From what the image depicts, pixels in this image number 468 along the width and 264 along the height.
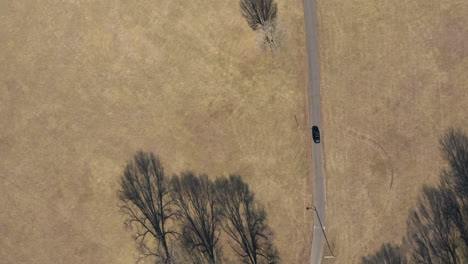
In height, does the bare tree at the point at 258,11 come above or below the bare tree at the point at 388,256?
above

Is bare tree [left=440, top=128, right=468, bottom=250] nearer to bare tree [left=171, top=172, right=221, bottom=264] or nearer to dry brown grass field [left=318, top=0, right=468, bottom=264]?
dry brown grass field [left=318, top=0, right=468, bottom=264]

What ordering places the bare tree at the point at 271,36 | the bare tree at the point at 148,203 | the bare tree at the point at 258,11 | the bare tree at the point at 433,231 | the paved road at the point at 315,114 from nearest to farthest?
the bare tree at the point at 433,231 < the paved road at the point at 315,114 < the bare tree at the point at 148,203 < the bare tree at the point at 271,36 < the bare tree at the point at 258,11

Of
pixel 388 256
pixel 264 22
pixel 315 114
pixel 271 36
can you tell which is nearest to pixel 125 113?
pixel 271 36

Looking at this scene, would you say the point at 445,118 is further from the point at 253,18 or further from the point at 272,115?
the point at 253,18

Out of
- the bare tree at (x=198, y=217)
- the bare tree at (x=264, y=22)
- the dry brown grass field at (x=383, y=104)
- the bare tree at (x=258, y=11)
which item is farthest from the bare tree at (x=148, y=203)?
the bare tree at (x=258, y=11)

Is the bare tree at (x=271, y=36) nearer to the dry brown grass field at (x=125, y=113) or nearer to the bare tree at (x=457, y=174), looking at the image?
the dry brown grass field at (x=125, y=113)

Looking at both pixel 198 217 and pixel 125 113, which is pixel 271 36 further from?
pixel 198 217

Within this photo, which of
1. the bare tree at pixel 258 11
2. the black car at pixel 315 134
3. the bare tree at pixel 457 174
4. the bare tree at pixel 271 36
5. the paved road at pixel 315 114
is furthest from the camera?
the bare tree at pixel 258 11
